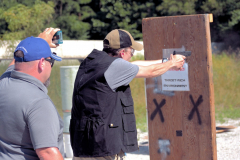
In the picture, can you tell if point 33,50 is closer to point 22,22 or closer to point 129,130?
point 129,130

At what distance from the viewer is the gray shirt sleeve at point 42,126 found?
1.76m

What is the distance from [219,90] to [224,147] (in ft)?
19.6

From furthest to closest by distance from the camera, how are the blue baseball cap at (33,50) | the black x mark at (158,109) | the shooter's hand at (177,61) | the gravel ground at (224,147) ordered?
the gravel ground at (224,147) → the black x mark at (158,109) → the shooter's hand at (177,61) → the blue baseball cap at (33,50)

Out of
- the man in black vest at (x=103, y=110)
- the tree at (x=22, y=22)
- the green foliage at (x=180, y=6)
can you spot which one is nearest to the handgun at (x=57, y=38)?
the man in black vest at (x=103, y=110)

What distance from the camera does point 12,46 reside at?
381 inches

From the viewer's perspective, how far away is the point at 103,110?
2.72 m

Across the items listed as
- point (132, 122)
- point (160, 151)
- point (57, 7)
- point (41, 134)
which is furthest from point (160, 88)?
point (57, 7)

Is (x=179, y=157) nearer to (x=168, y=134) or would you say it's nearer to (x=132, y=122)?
(x=168, y=134)

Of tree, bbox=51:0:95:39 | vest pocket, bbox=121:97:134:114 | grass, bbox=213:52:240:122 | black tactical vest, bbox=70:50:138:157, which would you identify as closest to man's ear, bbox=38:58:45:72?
black tactical vest, bbox=70:50:138:157

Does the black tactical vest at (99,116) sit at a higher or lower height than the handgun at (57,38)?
lower

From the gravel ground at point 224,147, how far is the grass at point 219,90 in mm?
1377

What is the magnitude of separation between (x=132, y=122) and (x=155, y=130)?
1.33 metres

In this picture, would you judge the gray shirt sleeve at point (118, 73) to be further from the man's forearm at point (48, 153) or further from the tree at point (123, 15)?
the tree at point (123, 15)

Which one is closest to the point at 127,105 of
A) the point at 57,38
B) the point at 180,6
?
the point at 57,38
